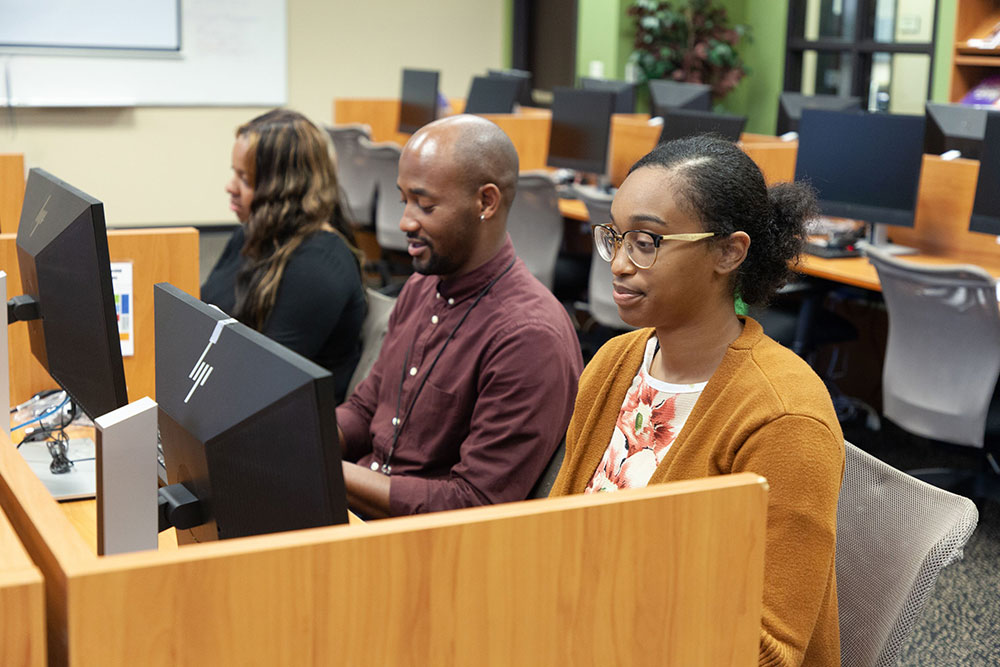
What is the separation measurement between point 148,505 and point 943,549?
34.3 inches

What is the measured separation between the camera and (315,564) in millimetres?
804

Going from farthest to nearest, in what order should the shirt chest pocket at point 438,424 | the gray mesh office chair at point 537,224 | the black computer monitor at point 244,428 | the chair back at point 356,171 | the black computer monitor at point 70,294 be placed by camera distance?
1. the chair back at point 356,171
2. the gray mesh office chair at point 537,224
3. the shirt chest pocket at point 438,424
4. the black computer monitor at point 70,294
5. the black computer monitor at point 244,428

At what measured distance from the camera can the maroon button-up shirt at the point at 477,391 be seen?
5.80 feet

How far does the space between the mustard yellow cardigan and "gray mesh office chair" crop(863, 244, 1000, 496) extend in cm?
170

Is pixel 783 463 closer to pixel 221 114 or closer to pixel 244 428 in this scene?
pixel 244 428

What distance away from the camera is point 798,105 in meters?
5.43

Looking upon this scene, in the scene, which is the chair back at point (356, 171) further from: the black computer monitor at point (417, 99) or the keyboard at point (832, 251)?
the keyboard at point (832, 251)

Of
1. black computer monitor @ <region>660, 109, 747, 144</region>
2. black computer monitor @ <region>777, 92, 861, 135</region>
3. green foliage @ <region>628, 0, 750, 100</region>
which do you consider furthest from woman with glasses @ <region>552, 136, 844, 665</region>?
green foliage @ <region>628, 0, 750, 100</region>

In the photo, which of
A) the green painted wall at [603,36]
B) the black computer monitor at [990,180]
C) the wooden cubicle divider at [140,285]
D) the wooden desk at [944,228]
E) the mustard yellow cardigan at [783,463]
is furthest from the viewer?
the green painted wall at [603,36]

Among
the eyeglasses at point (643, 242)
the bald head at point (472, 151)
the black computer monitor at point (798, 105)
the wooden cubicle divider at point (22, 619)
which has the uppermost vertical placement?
the black computer monitor at point (798, 105)

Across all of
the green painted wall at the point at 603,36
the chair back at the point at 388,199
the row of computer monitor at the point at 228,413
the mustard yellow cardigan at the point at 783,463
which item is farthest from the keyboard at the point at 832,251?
the green painted wall at the point at 603,36

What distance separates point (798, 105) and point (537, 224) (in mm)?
1735

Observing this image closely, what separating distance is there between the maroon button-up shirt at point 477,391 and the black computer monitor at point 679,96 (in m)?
3.81

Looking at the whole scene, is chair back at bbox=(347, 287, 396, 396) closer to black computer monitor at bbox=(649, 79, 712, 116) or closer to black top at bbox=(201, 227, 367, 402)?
black top at bbox=(201, 227, 367, 402)
